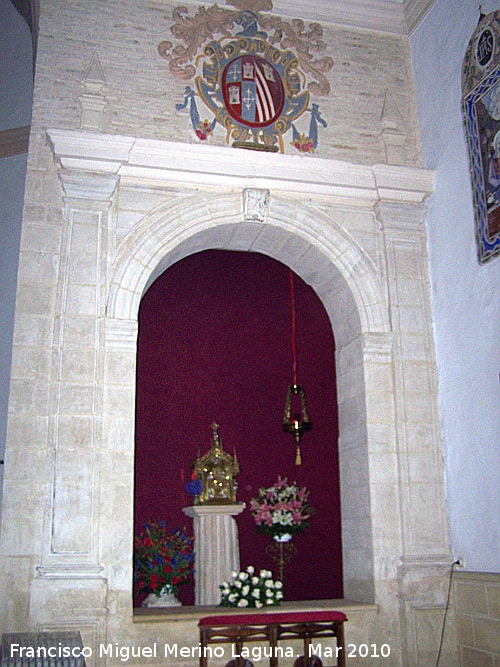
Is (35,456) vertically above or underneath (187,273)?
underneath

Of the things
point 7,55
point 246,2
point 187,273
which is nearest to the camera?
point 246,2

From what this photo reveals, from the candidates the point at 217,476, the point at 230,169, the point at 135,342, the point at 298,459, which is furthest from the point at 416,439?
the point at 230,169

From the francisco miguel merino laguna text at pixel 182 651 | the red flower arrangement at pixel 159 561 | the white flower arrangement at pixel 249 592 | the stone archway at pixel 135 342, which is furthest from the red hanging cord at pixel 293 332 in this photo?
the francisco miguel merino laguna text at pixel 182 651

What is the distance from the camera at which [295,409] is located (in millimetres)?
9211

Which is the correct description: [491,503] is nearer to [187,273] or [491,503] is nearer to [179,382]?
[179,382]

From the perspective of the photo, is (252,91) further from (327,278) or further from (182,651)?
(182,651)

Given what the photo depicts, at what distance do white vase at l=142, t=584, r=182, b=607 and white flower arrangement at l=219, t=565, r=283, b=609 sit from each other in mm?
544

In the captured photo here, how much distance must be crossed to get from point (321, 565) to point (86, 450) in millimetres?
3479

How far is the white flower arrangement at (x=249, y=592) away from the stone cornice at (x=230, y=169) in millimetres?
3833

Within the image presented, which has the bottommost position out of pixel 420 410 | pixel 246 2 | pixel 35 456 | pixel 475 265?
pixel 35 456

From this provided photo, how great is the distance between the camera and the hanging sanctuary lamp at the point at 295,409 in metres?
8.45

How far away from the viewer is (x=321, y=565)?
345 inches

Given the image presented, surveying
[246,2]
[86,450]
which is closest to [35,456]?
[86,450]

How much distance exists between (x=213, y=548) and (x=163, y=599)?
2.27 feet
